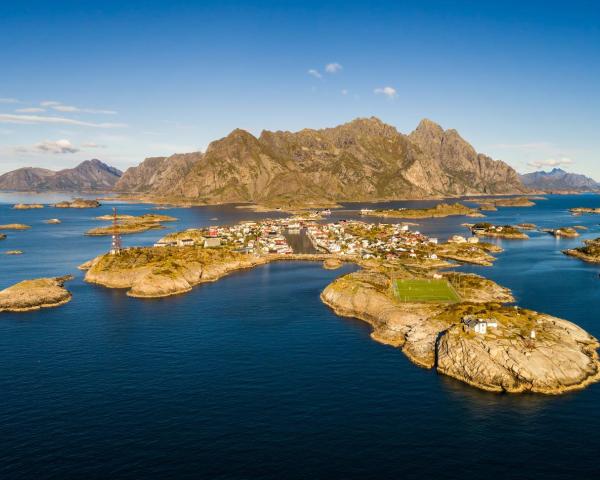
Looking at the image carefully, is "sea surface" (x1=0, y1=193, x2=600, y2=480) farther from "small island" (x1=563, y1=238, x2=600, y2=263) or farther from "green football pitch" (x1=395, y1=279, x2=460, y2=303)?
"small island" (x1=563, y1=238, x2=600, y2=263)

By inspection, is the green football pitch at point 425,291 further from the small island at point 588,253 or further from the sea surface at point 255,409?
the small island at point 588,253

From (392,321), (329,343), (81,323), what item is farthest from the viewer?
(81,323)

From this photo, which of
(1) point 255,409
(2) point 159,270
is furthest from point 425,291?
(2) point 159,270

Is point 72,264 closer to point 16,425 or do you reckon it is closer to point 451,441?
point 16,425

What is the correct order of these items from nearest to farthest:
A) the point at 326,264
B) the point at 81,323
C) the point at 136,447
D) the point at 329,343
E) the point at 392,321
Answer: the point at 136,447 < the point at 329,343 < the point at 392,321 < the point at 81,323 < the point at 326,264

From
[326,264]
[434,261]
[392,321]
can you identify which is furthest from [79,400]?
[434,261]

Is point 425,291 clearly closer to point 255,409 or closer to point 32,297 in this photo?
point 255,409

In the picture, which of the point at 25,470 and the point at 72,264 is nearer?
the point at 25,470
